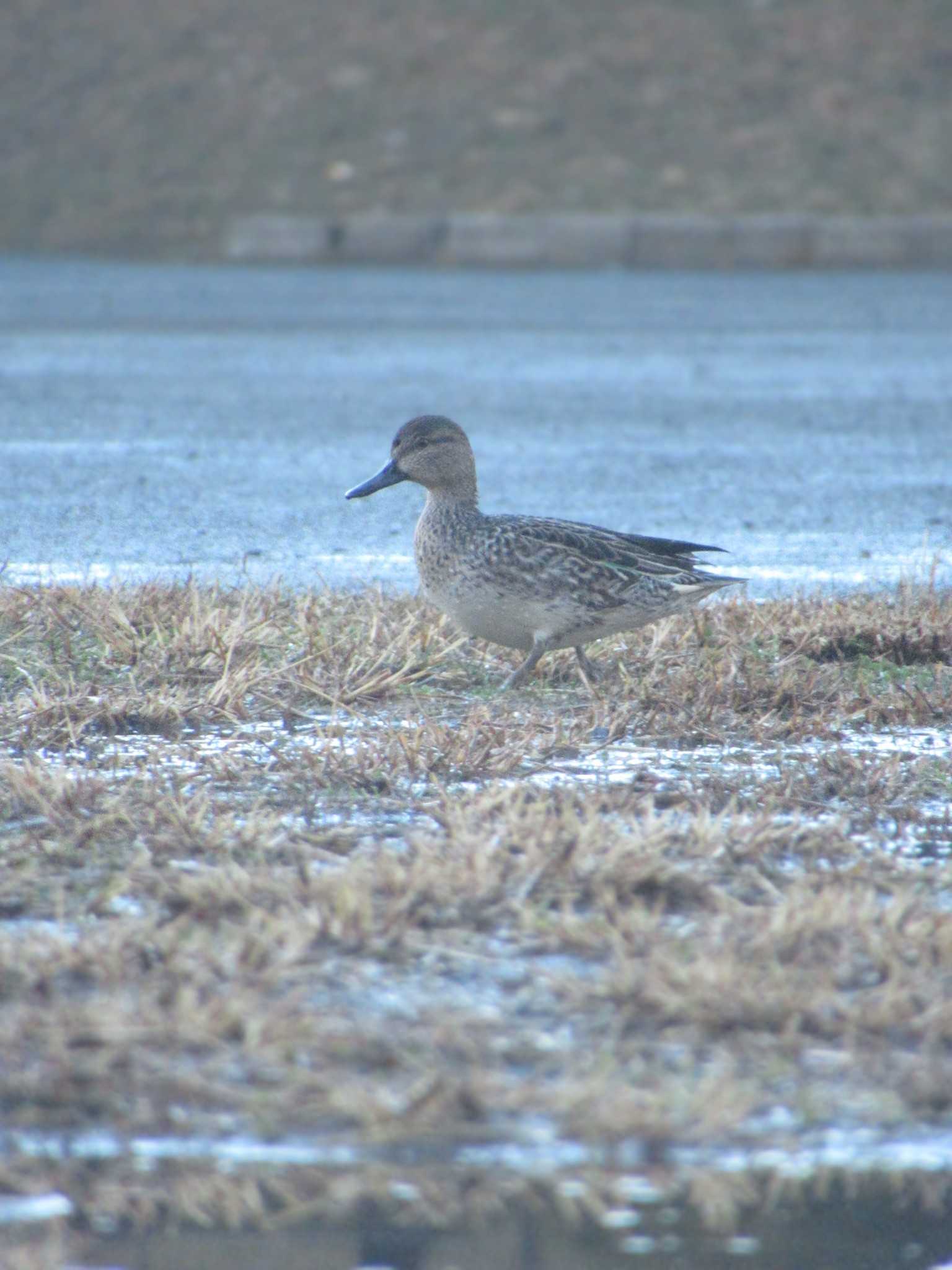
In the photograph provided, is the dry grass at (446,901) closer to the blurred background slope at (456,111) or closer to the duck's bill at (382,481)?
the duck's bill at (382,481)

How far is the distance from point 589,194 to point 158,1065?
83.8 feet

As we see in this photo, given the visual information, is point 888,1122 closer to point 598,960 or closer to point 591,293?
point 598,960

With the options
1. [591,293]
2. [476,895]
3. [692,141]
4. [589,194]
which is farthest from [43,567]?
[692,141]

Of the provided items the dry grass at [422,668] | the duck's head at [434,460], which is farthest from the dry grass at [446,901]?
the duck's head at [434,460]

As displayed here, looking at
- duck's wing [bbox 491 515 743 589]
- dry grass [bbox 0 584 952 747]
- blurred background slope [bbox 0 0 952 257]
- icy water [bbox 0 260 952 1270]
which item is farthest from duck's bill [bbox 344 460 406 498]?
blurred background slope [bbox 0 0 952 257]

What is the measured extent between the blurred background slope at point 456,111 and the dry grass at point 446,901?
22572 millimetres

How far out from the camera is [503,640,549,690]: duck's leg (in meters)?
5.13

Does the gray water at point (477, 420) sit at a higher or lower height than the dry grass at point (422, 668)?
higher

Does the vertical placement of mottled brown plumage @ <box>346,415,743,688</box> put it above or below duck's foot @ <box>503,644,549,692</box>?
above

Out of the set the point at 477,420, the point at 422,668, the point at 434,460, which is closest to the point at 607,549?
the point at 422,668

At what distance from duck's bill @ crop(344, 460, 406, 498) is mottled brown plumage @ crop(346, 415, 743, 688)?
0.33m

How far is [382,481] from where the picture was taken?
19.1ft

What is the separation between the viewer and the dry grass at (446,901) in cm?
264

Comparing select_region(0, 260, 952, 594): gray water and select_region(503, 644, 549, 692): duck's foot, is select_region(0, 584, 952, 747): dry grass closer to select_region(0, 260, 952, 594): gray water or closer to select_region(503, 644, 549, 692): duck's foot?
select_region(503, 644, 549, 692): duck's foot
